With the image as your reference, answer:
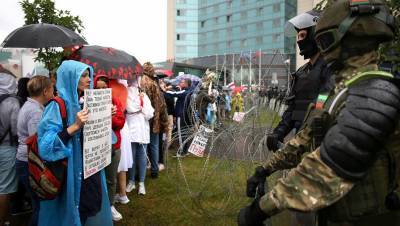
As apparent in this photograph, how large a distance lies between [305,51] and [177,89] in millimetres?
6130

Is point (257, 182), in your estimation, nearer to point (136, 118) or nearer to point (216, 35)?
point (136, 118)

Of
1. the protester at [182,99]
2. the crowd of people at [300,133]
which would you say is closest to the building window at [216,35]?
the protester at [182,99]

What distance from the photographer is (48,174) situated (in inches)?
121

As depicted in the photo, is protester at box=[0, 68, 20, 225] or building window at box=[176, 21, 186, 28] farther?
building window at box=[176, 21, 186, 28]

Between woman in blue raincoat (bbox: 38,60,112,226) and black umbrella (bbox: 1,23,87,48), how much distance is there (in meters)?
2.13

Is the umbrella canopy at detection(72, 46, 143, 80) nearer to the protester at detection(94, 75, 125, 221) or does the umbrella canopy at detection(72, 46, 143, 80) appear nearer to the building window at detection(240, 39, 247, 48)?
the protester at detection(94, 75, 125, 221)

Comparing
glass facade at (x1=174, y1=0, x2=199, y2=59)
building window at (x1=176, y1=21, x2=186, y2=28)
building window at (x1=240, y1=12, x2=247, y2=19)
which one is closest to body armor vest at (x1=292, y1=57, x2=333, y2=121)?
building window at (x1=240, y1=12, x2=247, y2=19)

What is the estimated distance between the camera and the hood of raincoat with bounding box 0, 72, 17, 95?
4.34 meters

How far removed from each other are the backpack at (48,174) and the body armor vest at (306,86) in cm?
211

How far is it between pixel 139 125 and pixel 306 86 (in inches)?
124

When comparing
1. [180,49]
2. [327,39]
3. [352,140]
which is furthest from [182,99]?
[180,49]

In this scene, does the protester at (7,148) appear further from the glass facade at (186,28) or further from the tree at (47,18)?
the glass facade at (186,28)

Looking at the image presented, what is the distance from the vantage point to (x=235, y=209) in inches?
177

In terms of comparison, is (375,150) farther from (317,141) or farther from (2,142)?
(2,142)
